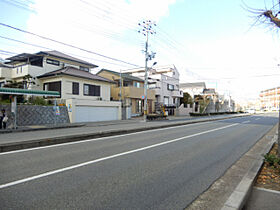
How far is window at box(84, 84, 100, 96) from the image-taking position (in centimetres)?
2700

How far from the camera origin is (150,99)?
38906mm

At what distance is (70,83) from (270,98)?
13229 cm

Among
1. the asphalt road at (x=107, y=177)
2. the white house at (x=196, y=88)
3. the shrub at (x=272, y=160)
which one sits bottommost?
the asphalt road at (x=107, y=177)

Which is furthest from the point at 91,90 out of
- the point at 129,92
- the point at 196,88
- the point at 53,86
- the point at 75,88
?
the point at 196,88

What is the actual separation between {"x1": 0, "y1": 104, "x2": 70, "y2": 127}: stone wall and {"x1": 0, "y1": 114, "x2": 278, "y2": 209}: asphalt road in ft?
39.8

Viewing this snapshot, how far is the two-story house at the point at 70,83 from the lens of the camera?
23703 mm

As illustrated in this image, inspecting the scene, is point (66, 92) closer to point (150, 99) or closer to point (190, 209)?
point (150, 99)

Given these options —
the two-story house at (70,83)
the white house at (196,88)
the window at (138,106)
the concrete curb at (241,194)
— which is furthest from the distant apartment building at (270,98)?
the concrete curb at (241,194)

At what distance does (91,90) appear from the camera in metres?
27.6

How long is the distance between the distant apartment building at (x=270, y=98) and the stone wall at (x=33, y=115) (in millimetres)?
120455

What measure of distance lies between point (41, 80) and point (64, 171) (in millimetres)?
25128

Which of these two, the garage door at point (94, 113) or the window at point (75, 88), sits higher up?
the window at point (75, 88)

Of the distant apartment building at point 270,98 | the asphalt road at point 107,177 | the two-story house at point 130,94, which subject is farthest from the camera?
the distant apartment building at point 270,98

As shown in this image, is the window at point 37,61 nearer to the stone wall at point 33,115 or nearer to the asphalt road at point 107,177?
the stone wall at point 33,115
